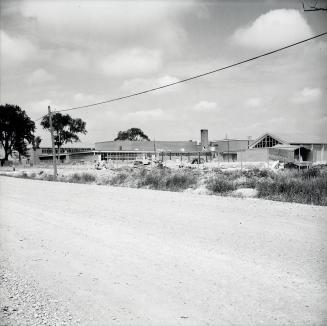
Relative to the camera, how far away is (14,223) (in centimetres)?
939

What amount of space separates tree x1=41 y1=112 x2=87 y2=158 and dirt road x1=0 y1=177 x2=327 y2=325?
92.6 meters

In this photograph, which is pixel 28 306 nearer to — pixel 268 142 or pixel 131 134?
pixel 268 142

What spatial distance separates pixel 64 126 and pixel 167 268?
100m

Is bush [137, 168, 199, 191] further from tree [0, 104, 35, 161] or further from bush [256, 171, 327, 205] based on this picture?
tree [0, 104, 35, 161]

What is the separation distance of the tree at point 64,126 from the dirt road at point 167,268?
92559mm

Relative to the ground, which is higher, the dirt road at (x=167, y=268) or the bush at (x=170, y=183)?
the bush at (x=170, y=183)

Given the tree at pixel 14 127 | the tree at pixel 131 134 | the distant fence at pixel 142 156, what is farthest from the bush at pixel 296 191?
the tree at pixel 131 134

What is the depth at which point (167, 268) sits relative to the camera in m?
5.54

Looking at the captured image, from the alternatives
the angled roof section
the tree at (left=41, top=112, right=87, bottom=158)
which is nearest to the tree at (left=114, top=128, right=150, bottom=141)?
the tree at (left=41, top=112, right=87, bottom=158)

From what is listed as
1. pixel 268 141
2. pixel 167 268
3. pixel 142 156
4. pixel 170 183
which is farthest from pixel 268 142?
pixel 167 268

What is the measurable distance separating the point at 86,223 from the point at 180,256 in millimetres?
3728

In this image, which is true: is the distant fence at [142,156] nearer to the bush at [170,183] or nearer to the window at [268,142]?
the window at [268,142]

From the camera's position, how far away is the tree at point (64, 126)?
98.2 m

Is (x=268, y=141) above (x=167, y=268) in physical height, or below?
above
